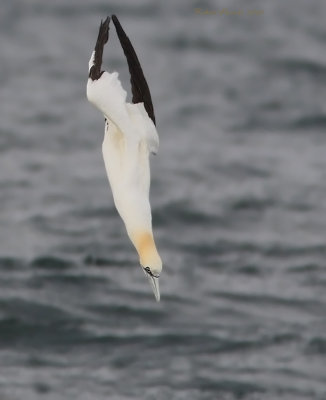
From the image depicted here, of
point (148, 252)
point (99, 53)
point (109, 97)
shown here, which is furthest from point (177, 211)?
point (109, 97)

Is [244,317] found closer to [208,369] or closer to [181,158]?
[208,369]

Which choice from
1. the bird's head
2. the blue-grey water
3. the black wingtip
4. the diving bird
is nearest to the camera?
the diving bird

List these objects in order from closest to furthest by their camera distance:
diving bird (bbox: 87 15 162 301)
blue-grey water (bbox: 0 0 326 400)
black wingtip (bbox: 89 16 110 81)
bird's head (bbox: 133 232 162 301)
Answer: diving bird (bbox: 87 15 162 301) → bird's head (bbox: 133 232 162 301) → black wingtip (bbox: 89 16 110 81) → blue-grey water (bbox: 0 0 326 400)

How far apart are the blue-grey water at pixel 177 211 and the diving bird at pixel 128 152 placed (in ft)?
18.8

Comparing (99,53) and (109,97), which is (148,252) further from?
(99,53)

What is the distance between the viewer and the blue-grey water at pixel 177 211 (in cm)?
1752

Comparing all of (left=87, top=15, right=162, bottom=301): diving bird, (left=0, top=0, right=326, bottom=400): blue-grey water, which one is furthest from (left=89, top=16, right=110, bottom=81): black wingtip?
(left=0, top=0, right=326, bottom=400): blue-grey water

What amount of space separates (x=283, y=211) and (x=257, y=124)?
293cm

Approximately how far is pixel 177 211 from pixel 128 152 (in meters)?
10.1

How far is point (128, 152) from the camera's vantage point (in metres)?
11.2

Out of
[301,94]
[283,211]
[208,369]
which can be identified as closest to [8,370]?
[208,369]

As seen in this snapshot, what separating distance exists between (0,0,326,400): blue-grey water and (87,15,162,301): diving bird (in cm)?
574

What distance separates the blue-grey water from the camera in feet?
57.5

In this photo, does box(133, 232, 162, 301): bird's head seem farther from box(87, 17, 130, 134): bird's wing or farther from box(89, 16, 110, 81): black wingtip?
box(89, 16, 110, 81): black wingtip
